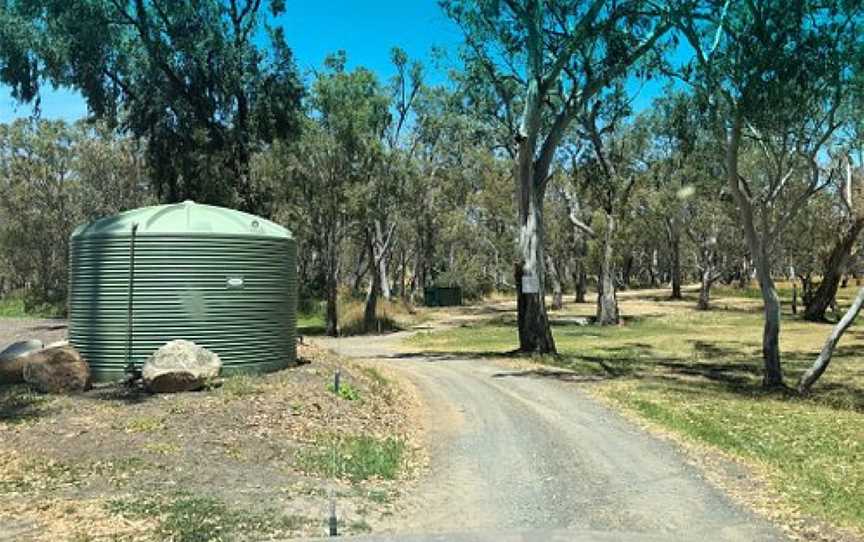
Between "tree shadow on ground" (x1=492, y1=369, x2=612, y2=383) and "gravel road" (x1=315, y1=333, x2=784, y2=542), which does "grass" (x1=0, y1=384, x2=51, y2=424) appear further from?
"tree shadow on ground" (x1=492, y1=369, x2=612, y2=383)

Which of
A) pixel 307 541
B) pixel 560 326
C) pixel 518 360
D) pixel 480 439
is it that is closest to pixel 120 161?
pixel 560 326

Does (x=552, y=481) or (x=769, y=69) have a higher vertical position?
(x=769, y=69)

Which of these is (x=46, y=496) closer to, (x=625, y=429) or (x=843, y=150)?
(x=625, y=429)

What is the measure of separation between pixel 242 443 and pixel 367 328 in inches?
1157

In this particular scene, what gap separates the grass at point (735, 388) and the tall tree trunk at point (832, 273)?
1760 millimetres

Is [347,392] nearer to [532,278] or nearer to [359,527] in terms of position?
[359,527]

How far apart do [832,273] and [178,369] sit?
3821cm

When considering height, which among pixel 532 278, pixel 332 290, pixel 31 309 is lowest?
pixel 31 309

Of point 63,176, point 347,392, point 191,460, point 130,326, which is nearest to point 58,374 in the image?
point 130,326

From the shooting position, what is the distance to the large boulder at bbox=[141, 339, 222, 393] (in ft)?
40.7

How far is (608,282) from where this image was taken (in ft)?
130

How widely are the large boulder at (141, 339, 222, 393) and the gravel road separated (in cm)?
351

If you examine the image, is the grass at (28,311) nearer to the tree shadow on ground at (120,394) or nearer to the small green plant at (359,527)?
the tree shadow on ground at (120,394)

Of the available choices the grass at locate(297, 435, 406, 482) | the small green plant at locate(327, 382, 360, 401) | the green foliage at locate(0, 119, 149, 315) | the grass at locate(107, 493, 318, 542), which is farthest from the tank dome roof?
the green foliage at locate(0, 119, 149, 315)
